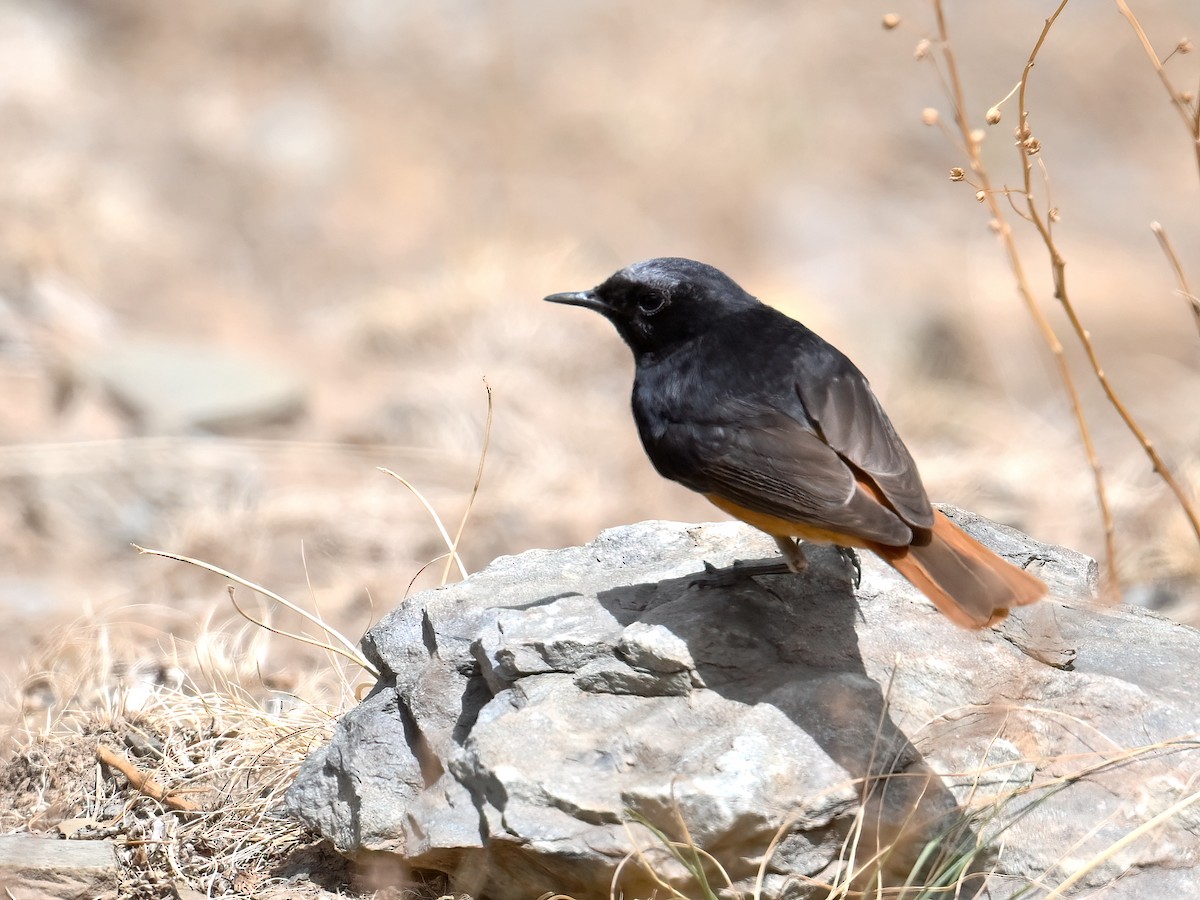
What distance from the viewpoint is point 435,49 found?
15.8 m

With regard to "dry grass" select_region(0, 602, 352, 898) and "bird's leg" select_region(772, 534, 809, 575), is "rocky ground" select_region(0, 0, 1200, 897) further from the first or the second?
"bird's leg" select_region(772, 534, 809, 575)

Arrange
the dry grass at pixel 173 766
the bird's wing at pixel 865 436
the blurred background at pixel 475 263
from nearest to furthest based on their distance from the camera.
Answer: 1. the bird's wing at pixel 865 436
2. the dry grass at pixel 173 766
3. the blurred background at pixel 475 263

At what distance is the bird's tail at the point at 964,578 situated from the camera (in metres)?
3.10

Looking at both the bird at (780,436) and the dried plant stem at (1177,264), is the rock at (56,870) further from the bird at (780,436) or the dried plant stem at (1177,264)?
the dried plant stem at (1177,264)

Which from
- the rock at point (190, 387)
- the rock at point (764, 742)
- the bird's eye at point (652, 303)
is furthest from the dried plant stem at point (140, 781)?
the rock at point (190, 387)

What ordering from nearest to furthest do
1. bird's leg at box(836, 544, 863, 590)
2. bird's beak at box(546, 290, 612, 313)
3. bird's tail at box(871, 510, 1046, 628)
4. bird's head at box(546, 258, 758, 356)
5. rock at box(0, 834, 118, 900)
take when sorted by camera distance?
bird's tail at box(871, 510, 1046, 628), rock at box(0, 834, 118, 900), bird's leg at box(836, 544, 863, 590), bird's head at box(546, 258, 758, 356), bird's beak at box(546, 290, 612, 313)

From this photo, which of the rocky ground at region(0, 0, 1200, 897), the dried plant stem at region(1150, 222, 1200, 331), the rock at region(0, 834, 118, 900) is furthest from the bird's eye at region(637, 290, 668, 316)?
the rock at region(0, 834, 118, 900)

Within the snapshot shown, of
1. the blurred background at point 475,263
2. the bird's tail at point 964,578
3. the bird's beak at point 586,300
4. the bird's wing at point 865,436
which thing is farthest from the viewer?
Answer: the blurred background at point 475,263

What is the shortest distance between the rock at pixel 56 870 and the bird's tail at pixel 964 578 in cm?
213

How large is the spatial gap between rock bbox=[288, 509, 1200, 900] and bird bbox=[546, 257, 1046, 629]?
0.30m

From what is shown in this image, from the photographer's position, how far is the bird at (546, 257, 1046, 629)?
3.24m

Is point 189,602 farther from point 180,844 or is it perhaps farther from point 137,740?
point 180,844

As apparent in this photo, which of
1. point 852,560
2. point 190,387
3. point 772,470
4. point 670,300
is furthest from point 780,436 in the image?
point 190,387

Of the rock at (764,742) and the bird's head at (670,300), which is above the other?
the bird's head at (670,300)
